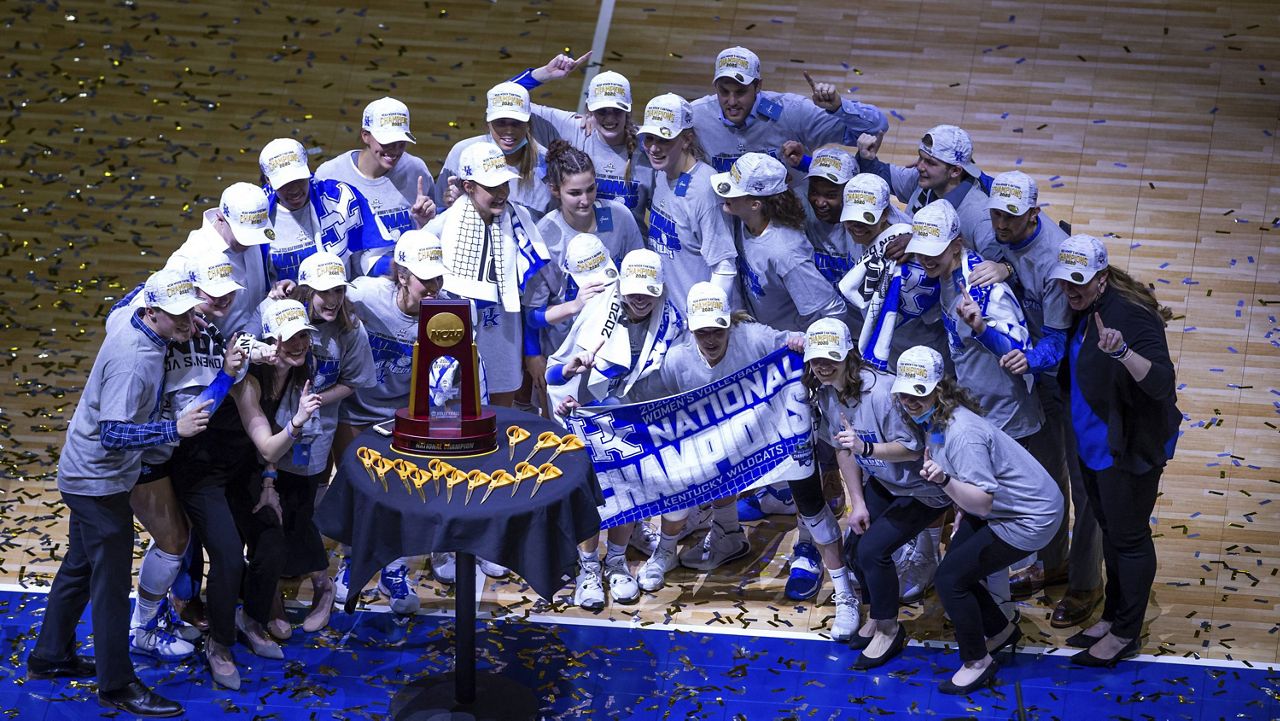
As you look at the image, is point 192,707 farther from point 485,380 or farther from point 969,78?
point 969,78

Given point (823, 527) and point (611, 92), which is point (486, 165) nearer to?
point (611, 92)

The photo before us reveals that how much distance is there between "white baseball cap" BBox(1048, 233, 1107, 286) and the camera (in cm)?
695

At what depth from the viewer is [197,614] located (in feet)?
24.8

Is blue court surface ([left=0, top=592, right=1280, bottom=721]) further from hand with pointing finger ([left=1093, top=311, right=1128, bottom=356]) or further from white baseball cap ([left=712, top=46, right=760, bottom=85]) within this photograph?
white baseball cap ([left=712, top=46, right=760, bottom=85])

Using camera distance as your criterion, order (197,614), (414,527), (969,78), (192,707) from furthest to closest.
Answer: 1. (969,78)
2. (197,614)
3. (192,707)
4. (414,527)

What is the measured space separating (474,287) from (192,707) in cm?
232

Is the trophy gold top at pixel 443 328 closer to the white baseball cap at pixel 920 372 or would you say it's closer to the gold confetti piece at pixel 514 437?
the gold confetti piece at pixel 514 437

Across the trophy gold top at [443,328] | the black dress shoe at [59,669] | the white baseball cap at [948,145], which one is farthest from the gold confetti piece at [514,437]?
the white baseball cap at [948,145]

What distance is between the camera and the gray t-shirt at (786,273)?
25.6 ft

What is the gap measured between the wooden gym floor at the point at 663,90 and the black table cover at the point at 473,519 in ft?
7.56

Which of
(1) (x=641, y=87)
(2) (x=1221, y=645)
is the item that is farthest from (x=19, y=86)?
(2) (x=1221, y=645)

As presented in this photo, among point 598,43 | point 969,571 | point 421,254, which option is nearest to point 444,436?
point 421,254

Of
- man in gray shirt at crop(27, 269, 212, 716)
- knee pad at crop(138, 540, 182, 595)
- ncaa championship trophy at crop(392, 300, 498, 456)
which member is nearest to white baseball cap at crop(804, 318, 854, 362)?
ncaa championship trophy at crop(392, 300, 498, 456)

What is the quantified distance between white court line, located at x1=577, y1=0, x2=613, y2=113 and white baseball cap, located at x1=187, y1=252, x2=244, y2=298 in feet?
15.5
